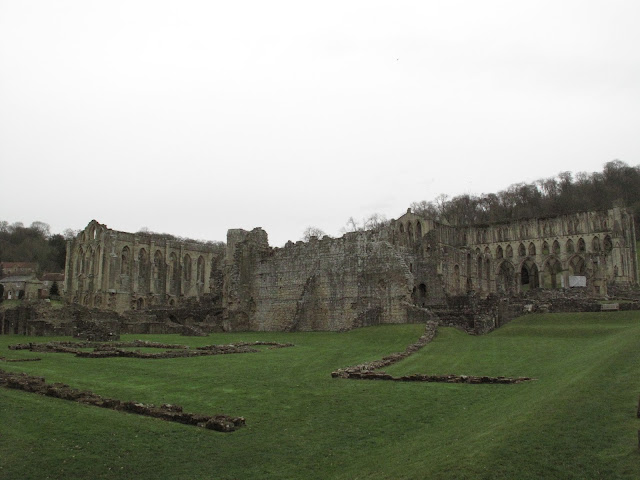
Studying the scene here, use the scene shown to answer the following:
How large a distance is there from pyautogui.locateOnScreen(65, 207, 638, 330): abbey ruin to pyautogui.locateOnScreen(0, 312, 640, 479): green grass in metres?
19.4

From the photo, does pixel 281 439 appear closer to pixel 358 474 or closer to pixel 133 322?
pixel 358 474

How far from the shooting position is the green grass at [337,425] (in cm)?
843

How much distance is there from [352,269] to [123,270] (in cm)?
4491

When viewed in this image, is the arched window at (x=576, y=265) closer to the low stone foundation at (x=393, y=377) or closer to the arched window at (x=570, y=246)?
the arched window at (x=570, y=246)

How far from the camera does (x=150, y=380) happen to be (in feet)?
53.5

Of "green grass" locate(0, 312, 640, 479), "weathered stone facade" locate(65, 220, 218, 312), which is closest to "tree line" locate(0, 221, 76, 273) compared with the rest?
"weathered stone facade" locate(65, 220, 218, 312)

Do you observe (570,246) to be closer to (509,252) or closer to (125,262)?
(509,252)

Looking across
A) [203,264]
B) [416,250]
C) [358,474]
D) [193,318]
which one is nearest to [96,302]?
[203,264]

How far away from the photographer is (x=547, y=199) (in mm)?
109438

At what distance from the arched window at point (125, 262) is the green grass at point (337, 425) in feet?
186

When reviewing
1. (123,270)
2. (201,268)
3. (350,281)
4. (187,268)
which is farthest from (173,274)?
(350,281)

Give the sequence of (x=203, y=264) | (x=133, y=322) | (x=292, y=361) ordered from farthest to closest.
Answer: (x=203, y=264), (x=133, y=322), (x=292, y=361)

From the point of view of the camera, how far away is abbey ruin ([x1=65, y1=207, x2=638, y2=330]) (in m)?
38.4

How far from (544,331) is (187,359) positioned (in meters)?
17.5
